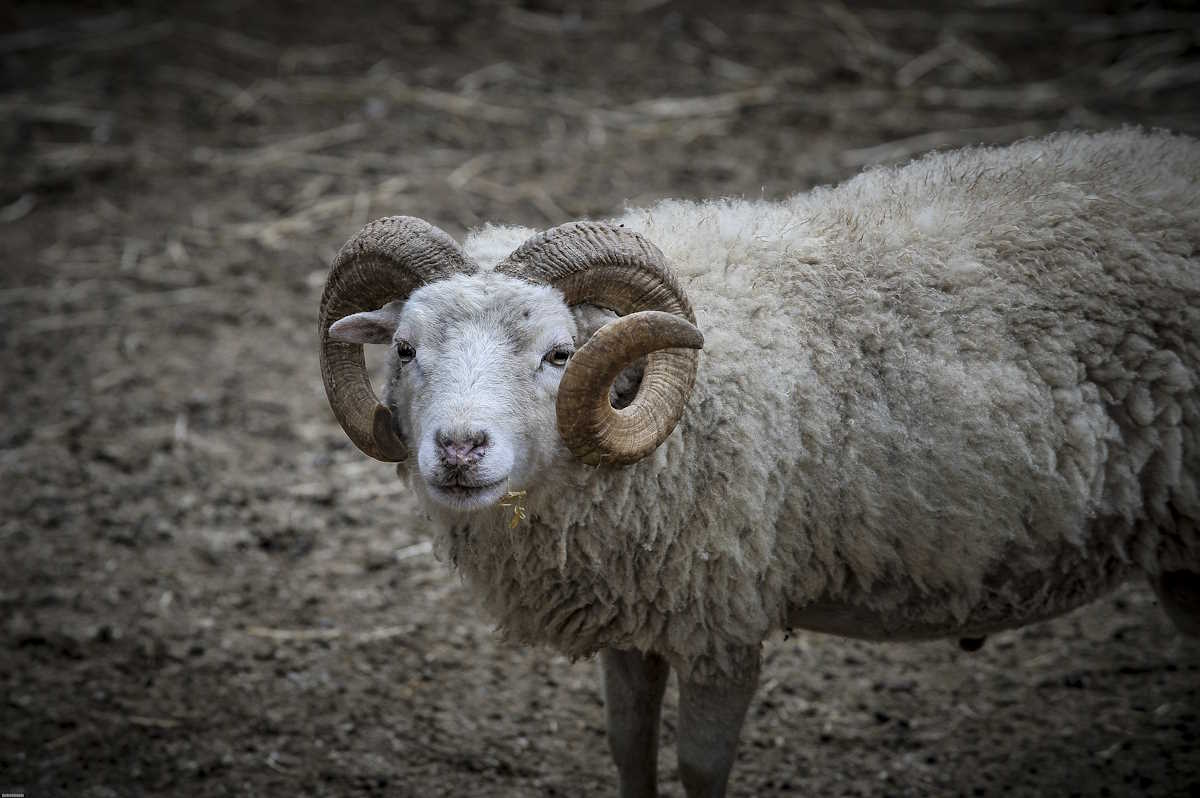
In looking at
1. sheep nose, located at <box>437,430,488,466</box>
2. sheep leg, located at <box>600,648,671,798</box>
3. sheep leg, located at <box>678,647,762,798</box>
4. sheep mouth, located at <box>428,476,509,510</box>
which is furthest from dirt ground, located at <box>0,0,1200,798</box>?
sheep nose, located at <box>437,430,488,466</box>

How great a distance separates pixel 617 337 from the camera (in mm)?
3045

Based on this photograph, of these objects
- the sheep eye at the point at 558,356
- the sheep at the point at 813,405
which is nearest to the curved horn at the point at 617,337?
the sheep at the point at 813,405

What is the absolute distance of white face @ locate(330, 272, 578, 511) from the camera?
3090 millimetres

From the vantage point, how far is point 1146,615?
5.03m

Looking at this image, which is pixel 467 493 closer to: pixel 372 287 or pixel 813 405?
pixel 372 287

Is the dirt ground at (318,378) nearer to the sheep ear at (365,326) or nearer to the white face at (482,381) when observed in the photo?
the white face at (482,381)

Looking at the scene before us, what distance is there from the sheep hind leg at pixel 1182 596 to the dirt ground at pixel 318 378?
2.40 feet

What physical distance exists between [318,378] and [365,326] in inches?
127

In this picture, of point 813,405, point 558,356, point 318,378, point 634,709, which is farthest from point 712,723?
point 318,378

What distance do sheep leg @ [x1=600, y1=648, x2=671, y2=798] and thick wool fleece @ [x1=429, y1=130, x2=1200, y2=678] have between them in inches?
13.7

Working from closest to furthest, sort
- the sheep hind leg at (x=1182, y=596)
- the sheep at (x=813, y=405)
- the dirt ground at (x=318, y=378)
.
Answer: the sheep at (x=813, y=405), the sheep hind leg at (x=1182, y=596), the dirt ground at (x=318, y=378)

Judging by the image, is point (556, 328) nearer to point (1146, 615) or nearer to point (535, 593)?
point (535, 593)

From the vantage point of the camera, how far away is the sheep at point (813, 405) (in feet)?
10.8

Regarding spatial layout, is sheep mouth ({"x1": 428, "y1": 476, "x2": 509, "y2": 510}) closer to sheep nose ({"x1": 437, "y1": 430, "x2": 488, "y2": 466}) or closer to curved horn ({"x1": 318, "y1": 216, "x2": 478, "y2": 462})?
sheep nose ({"x1": 437, "y1": 430, "x2": 488, "y2": 466})
